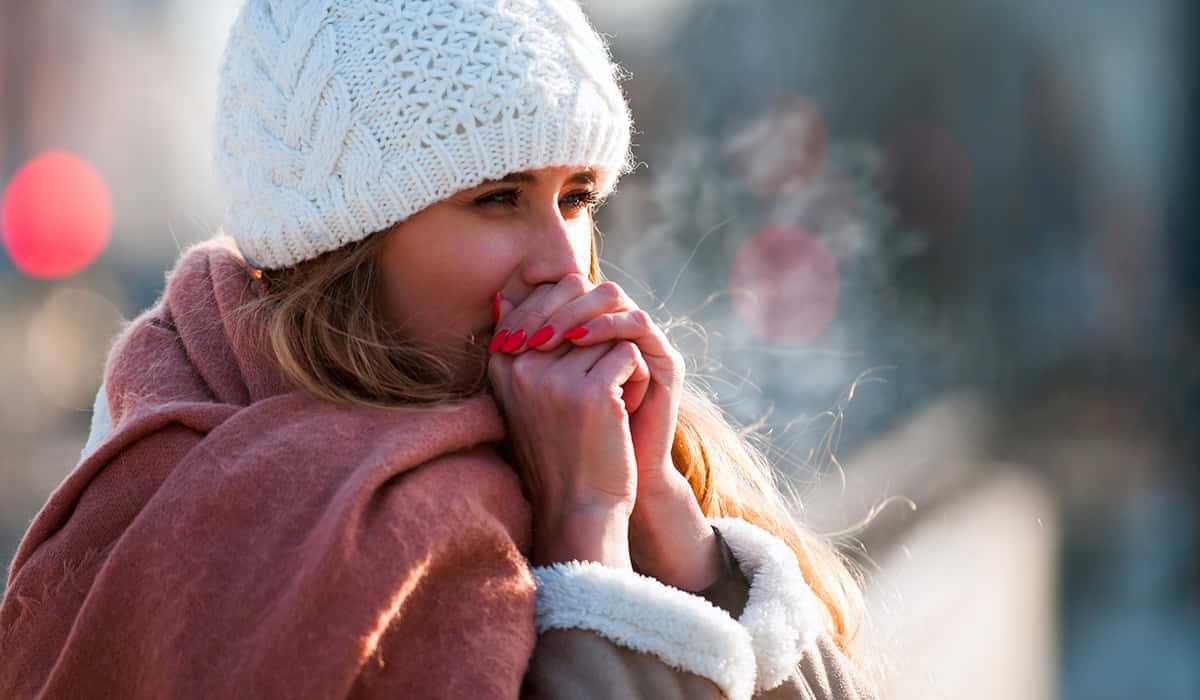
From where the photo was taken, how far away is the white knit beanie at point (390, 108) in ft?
5.11

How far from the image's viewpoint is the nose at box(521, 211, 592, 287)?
1.64 metres

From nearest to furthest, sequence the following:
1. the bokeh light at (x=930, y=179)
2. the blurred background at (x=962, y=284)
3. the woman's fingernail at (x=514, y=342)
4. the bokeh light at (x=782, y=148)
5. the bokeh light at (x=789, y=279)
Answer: the woman's fingernail at (x=514, y=342) < the blurred background at (x=962, y=284) < the bokeh light at (x=789, y=279) < the bokeh light at (x=782, y=148) < the bokeh light at (x=930, y=179)

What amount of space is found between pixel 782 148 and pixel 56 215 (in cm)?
1120

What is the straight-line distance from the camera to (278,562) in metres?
1.26

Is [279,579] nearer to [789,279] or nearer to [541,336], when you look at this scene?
[541,336]

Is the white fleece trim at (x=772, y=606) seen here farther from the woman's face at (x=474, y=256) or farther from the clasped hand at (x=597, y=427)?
the woman's face at (x=474, y=256)

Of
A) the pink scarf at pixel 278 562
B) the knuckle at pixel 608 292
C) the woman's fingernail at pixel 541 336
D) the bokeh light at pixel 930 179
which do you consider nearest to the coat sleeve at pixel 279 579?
the pink scarf at pixel 278 562

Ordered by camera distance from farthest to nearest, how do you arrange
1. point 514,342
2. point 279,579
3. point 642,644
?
point 514,342, point 642,644, point 279,579

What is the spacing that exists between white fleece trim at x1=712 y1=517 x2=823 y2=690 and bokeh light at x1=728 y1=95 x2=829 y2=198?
4.43 meters

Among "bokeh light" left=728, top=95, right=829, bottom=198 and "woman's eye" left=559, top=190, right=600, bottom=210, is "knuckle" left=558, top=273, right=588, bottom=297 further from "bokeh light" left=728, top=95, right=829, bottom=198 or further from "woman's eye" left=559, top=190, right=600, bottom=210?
"bokeh light" left=728, top=95, right=829, bottom=198

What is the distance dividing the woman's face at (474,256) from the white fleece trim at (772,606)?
527 millimetres

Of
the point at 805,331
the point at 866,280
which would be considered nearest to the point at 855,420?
the point at 805,331

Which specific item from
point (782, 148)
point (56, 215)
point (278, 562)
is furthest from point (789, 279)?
point (56, 215)

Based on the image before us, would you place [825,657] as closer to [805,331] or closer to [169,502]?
[169,502]
